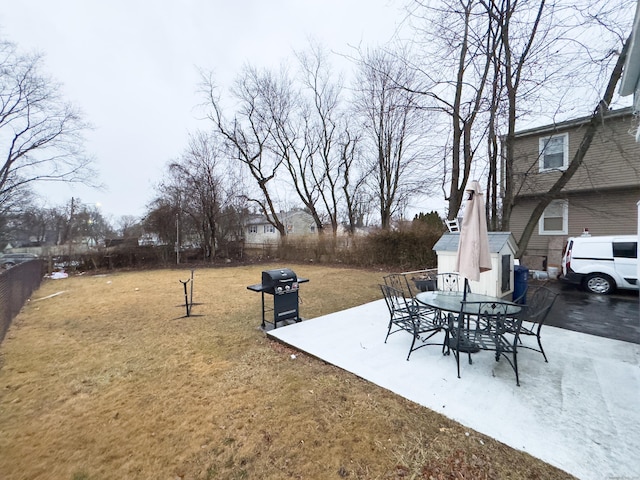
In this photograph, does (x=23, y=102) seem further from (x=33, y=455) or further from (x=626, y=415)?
(x=626, y=415)

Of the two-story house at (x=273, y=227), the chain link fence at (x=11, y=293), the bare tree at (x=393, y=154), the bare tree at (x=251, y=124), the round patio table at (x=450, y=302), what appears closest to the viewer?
the round patio table at (x=450, y=302)

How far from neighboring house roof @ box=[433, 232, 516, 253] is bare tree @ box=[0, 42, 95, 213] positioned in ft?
58.8

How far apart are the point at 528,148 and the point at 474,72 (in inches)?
174

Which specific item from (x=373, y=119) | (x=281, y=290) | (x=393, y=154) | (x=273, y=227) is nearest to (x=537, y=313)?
(x=281, y=290)

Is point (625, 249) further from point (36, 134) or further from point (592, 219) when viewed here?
point (36, 134)

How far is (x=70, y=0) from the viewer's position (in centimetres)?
643

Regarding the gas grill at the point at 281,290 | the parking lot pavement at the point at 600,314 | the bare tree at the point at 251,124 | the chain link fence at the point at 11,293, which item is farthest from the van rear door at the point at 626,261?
the bare tree at the point at 251,124

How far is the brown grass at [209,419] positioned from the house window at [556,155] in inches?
426

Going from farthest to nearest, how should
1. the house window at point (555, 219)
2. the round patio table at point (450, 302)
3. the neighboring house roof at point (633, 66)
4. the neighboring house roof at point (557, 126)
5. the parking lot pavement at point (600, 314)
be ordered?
the house window at point (555, 219) < the neighboring house roof at point (557, 126) < the parking lot pavement at point (600, 314) < the round patio table at point (450, 302) < the neighboring house roof at point (633, 66)

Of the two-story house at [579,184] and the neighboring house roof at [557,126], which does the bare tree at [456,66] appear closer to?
the two-story house at [579,184]

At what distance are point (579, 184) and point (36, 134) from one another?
2398 cm

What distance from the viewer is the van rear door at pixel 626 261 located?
601 cm

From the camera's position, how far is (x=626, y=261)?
610 cm

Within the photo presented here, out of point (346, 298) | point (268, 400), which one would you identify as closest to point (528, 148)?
point (346, 298)
